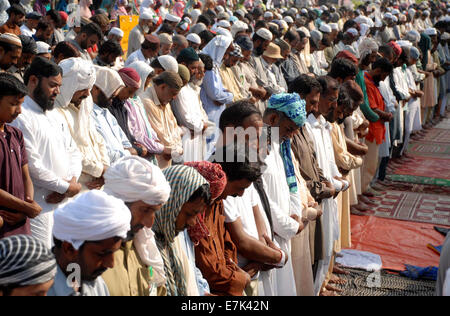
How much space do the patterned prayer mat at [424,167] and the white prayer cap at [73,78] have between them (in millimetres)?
6096

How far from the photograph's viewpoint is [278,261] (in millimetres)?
3354

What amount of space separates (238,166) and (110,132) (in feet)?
5.26

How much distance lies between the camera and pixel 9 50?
4.77 m

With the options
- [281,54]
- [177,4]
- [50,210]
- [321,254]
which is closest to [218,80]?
[281,54]

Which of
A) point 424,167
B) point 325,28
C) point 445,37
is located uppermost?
point 325,28

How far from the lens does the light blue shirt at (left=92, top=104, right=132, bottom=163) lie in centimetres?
431

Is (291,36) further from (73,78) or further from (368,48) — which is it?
(73,78)

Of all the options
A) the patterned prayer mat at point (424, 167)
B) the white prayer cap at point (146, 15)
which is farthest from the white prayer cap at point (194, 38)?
the patterned prayer mat at point (424, 167)

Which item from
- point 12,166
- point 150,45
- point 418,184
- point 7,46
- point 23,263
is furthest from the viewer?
point 418,184

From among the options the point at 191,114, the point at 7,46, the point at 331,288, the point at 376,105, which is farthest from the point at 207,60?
the point at 331,288

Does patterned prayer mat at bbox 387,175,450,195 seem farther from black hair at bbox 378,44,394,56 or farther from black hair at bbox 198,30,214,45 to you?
black hair at bbox 198,30,214,45

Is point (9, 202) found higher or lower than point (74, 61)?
lower
